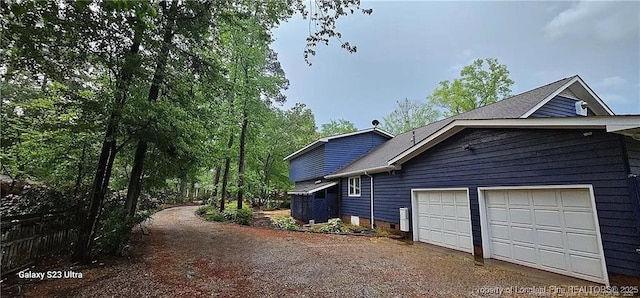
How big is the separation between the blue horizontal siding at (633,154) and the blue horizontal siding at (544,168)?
0.14 meters

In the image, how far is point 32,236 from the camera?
550 centimetres

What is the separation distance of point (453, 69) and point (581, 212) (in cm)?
2269

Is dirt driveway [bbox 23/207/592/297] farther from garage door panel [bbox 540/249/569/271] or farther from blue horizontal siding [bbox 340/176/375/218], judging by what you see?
blue horizontal siding [bbox 340/176/375/218]

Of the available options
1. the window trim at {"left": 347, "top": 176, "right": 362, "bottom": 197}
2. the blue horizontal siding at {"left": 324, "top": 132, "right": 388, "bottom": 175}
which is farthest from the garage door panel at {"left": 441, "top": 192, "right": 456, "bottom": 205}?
the blue horizontal siding at {"left": 324, "top": 132, "right": 388, "bottom": 175}

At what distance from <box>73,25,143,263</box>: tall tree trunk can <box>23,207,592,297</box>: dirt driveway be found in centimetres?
70

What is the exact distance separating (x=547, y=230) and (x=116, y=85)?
981 cm

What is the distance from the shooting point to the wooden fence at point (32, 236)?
15.6ft

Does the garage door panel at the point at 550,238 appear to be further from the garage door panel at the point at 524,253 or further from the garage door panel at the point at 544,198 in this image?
the garage door panel at the point at 544,198

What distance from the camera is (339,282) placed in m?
4.93

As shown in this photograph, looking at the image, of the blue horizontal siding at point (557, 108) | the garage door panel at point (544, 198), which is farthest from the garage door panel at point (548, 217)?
the blue horizontal siding at point (557, 108)

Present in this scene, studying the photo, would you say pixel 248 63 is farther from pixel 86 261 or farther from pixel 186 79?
pixel 86 261

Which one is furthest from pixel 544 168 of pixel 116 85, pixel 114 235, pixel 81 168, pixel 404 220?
pixel 81 168

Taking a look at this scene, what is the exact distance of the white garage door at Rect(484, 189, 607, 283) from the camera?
5207mm

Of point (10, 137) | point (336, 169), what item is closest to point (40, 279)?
Answer: point (10, 137)
